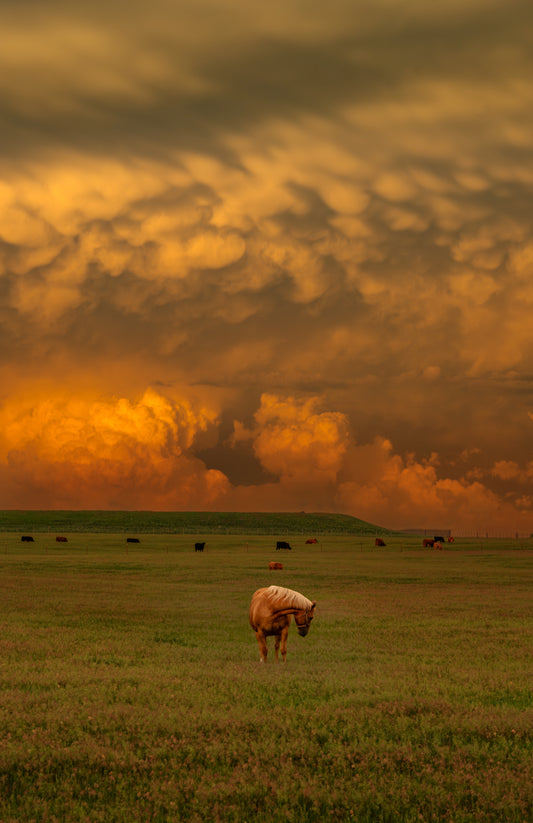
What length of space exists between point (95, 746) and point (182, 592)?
31.5 meters

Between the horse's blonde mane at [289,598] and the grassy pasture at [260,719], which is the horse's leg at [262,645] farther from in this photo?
the horse's blonde mane at [289,598]

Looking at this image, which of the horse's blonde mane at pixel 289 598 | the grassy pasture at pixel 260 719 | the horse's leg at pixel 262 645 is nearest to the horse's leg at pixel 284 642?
the grassy pasture at pixel 260 719

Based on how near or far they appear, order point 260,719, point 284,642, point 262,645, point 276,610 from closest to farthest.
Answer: point 260,719, point 276,610, point 262,645, point 284,642

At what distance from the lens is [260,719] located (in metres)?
14.4

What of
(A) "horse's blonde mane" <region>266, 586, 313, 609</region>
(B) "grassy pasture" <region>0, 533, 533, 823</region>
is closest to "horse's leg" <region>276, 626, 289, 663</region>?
(B) "grassy pasture" <region>0, 533, 533, 823</region>

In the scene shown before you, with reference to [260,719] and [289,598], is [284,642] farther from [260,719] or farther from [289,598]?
[260,719]

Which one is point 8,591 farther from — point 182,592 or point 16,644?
point 16,644

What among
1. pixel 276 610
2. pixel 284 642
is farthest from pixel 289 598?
pixel 284 642

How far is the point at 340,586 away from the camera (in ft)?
160

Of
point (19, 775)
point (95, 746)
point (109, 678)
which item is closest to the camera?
point (19, 775)

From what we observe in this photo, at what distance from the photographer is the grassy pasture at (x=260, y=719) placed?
418 inches

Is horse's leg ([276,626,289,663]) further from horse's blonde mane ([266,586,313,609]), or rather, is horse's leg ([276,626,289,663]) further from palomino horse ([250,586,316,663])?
horse's blonde mane ([266,586,313,609])

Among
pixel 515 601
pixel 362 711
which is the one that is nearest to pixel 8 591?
pixel 515 601

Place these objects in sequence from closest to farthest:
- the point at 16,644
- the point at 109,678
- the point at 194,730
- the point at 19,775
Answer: the point at 19,775 < the point at 194,730 < the point at 109,678 < the point at 16,644
